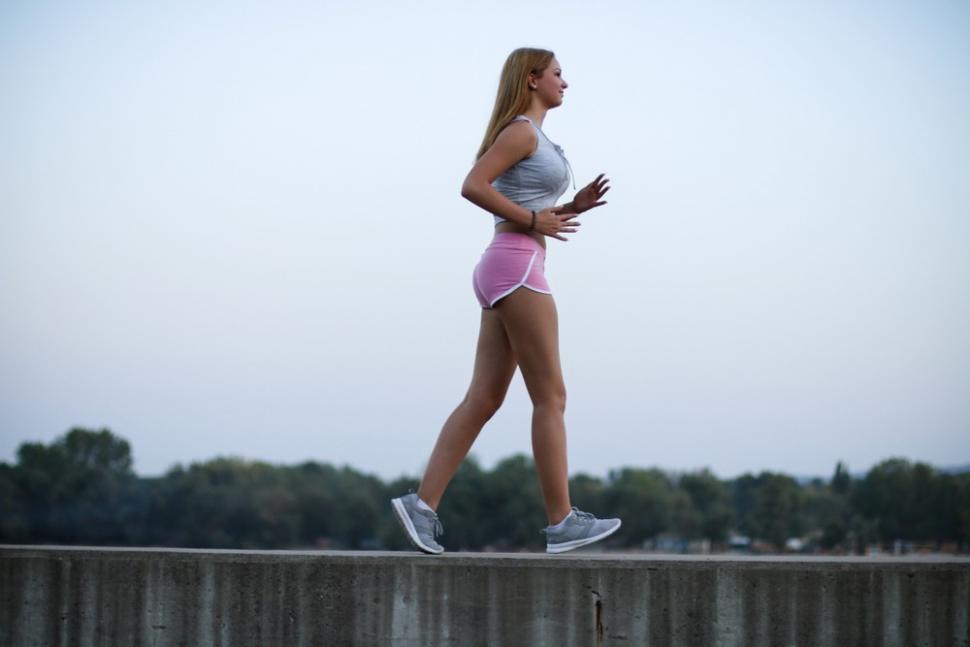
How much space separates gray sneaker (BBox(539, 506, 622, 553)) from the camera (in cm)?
690

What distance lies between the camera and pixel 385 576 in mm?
6188

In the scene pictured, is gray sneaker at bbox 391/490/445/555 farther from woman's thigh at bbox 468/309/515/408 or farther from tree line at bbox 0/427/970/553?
tree line at bbox 0/427/970/553

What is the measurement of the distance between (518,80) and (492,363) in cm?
153

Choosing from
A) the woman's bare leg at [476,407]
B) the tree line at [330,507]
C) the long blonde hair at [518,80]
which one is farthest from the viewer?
the tree line at [330,507]

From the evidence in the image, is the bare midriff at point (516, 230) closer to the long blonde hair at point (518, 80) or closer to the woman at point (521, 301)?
the woman at point (521, 301)

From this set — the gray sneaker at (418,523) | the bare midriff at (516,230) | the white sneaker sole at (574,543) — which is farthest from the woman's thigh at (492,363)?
the white sneaker sole at (574,543)

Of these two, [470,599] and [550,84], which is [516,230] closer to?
[550,84]

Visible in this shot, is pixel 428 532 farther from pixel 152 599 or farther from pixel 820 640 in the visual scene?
pixel 820 640

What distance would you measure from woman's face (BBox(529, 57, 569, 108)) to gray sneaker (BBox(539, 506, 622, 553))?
2247 mm

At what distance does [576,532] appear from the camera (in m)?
6.93

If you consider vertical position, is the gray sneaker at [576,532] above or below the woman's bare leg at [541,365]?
below

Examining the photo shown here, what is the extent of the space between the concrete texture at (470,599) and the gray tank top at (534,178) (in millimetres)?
1921

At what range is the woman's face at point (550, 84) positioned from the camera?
7.20 m

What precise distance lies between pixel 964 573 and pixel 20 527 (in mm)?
162774
